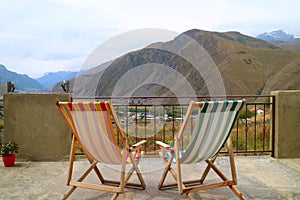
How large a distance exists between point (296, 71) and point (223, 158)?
27.1 meters

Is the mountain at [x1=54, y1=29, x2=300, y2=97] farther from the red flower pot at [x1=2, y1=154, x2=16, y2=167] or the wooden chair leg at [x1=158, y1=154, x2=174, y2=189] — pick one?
the wooden chair leg at [x1=158, y1=154, x2=174, y2=189]

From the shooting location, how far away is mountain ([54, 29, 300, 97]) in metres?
5.54

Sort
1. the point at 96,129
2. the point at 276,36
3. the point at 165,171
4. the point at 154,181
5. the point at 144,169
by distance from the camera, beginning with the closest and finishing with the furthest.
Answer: the point at 96,129, the point at 165,171, the point at 154,181, the point at 144,169, the point at 276,36

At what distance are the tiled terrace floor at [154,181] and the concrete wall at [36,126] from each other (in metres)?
0.18

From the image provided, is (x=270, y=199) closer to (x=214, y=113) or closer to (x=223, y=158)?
(x=214, y=113)

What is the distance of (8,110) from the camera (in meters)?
3.96

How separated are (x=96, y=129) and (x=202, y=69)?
6.53 m

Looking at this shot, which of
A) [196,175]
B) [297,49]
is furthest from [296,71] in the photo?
[196,175]

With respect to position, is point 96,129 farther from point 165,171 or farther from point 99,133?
point 165,171

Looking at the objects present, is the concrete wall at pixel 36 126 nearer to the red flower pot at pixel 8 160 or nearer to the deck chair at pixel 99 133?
the red flower pot at pixel 8 160

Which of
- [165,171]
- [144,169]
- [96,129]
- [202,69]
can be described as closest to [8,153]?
[144,169]

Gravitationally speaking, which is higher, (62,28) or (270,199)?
(62,28)

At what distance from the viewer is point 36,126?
13.0 ft

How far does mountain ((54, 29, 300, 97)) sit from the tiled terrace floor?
52.8 inches
